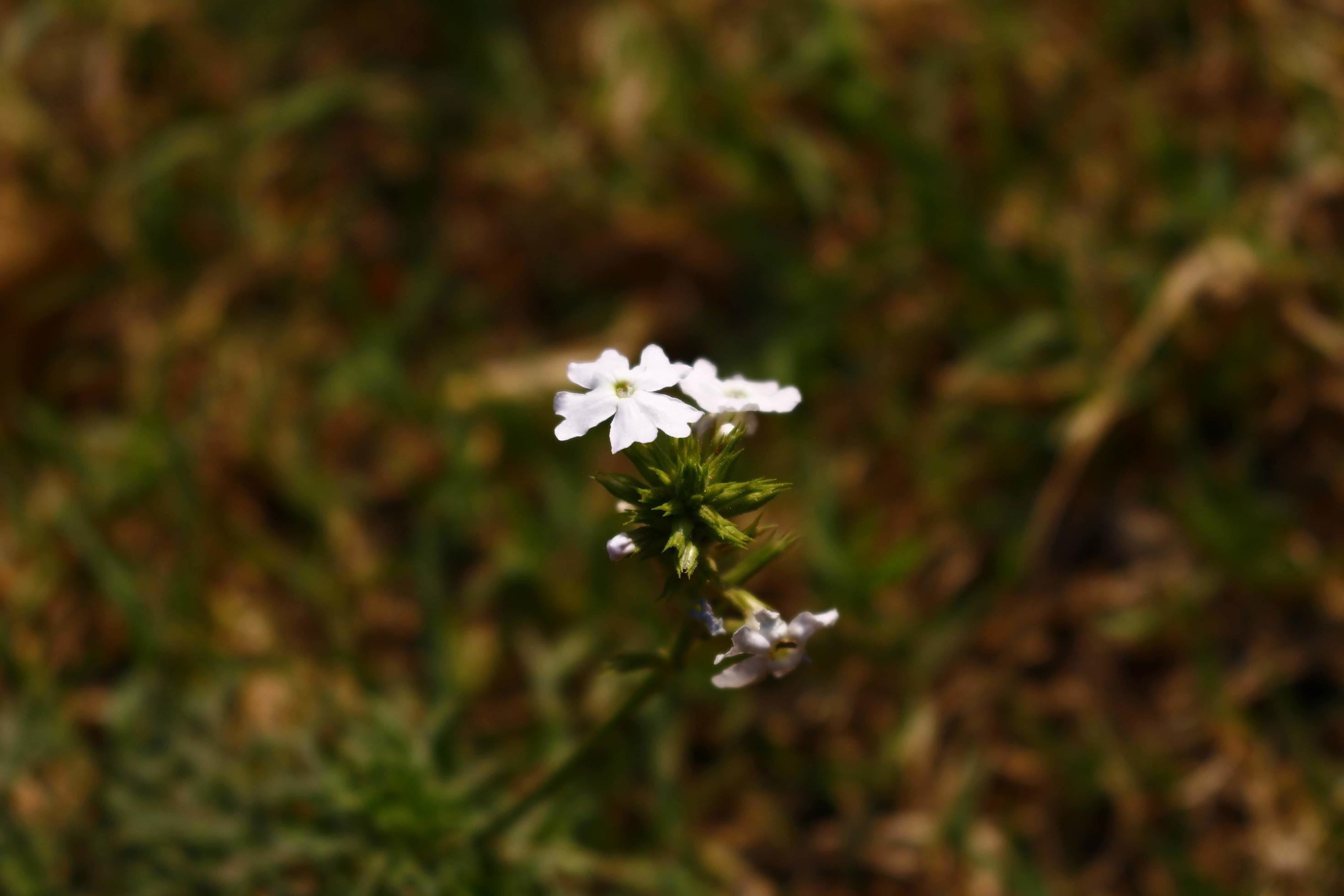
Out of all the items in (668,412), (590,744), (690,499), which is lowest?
(590,744)

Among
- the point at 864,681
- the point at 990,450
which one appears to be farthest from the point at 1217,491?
the point at 864,681

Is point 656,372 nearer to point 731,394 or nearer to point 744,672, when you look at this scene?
point 731,394

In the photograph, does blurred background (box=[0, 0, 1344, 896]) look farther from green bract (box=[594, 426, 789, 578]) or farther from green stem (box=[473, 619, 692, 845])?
green bract (box=[594, 426, 789, 578])

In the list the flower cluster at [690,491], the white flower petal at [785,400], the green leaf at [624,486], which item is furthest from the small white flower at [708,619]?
the white flower petal at [785,400]

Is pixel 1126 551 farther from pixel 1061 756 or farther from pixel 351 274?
pixel 351 274

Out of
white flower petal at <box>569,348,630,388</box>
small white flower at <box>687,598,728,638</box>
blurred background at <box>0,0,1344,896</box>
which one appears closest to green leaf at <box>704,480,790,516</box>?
small white flower at <box>687,598,728,638</box>

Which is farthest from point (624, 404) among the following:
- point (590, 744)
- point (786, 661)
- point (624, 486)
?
point (590, 744)

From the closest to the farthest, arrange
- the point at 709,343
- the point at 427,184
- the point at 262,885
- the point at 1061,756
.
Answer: the point at 262,885 < the point at 1061,756 < the point at 709,343 < the point at 427,184
